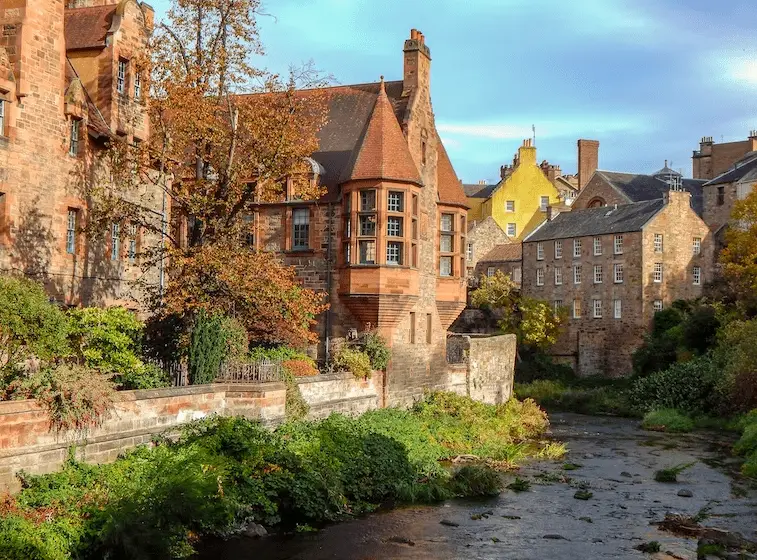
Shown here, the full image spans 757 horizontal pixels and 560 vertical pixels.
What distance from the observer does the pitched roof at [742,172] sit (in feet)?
200

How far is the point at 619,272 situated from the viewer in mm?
60594

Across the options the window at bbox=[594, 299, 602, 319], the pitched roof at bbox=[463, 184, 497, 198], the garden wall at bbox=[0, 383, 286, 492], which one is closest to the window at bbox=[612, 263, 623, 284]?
the window at bbox=[594, 299, 602, 319]

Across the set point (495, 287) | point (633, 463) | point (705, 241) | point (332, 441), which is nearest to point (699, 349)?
point (705, 241)

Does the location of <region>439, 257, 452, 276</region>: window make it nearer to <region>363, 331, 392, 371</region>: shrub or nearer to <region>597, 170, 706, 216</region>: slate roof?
<region>363, 331, 392, 371</region>: shrub

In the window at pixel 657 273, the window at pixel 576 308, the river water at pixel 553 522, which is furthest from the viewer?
the window at pixel 576 308

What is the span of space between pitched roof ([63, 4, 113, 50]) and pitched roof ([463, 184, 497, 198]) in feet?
188

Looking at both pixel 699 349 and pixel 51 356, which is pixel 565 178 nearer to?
pixel 699 349

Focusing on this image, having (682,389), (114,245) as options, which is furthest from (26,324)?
(682,389)

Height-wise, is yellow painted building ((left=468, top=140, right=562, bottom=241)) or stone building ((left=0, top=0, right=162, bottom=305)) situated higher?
yellow painted building ((left=468, top=140, right=562, bottom=241))

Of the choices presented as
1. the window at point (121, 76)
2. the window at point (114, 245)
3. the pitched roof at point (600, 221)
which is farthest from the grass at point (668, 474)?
the pitched roof at point (600, 221)

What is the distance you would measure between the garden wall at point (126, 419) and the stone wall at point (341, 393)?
2833mm

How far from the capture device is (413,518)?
2155cm

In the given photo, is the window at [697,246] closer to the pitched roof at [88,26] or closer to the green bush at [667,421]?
the green bush at [667,421]

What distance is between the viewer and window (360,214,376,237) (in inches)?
1205
